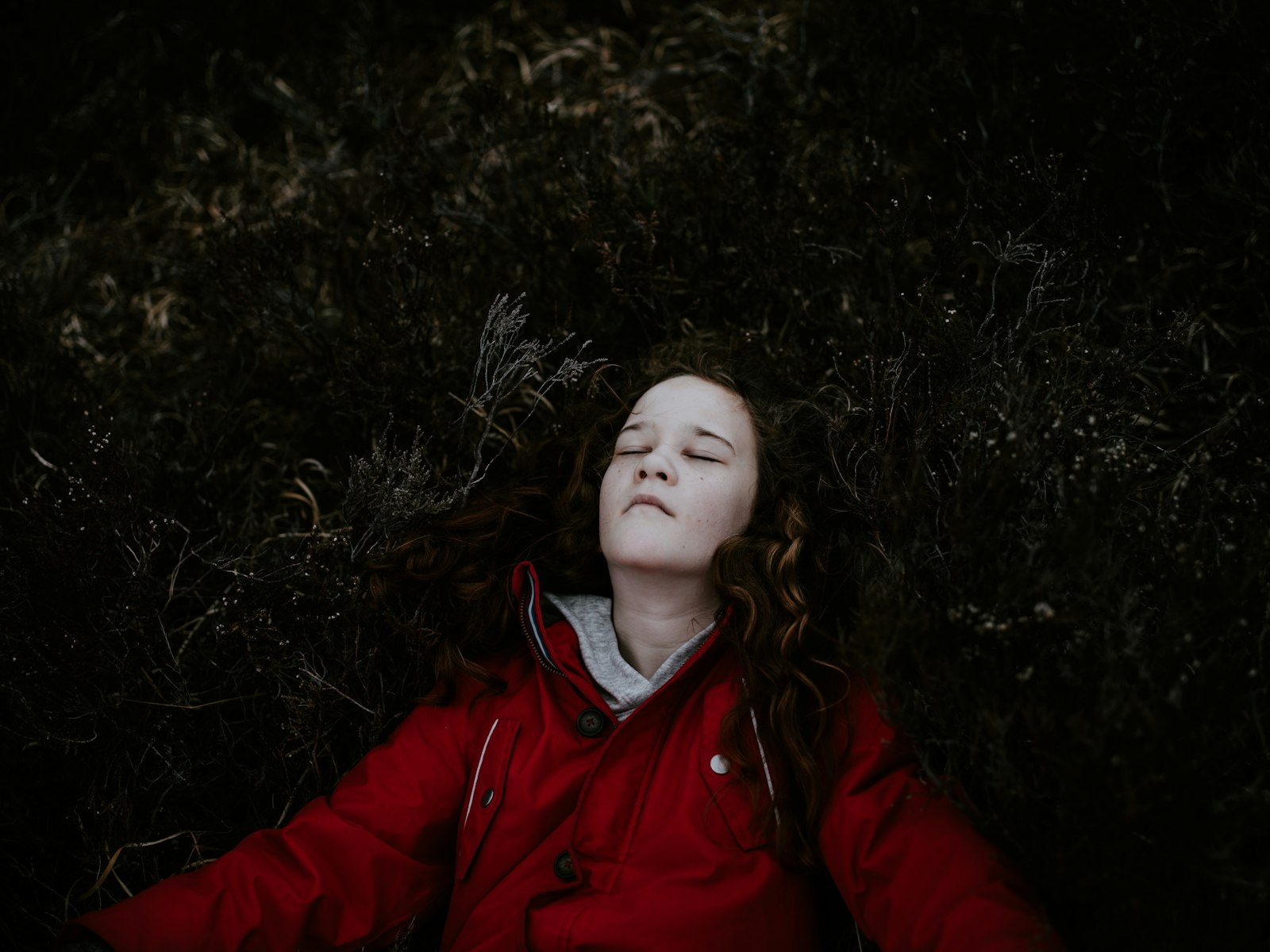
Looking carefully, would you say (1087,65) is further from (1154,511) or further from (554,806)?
(554,806)

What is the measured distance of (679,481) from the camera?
2.35 meters

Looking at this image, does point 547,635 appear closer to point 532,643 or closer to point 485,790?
point 532,643

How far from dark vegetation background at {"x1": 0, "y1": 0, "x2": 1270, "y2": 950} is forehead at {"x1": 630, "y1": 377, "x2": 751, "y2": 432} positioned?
338mm

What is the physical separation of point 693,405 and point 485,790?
3.88ft

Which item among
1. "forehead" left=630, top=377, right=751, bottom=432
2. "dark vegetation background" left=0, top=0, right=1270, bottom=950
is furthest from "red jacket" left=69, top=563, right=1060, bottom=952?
"forehead" left=630, top=377, right=751, bottom=432

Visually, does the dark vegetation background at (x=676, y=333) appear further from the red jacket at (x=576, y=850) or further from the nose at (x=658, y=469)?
the nose at (x=658, y=469)

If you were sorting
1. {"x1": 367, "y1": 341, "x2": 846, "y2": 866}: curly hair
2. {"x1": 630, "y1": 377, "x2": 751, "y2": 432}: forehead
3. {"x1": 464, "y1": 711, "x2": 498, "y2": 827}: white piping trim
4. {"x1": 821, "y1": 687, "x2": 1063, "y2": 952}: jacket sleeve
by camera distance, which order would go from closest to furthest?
{"x1": 821, "y1": 687, "x2": 1063, "y2": 952}: jacket sleeve
{"x1": 367, "y1": 341, "x2": 846, "y2": 866}: curly hair
{"x1": 464, "y1": 711, "x2": 498, "y2": 827}: white piping trim
{"x1": 630, "y1": 377, "x2": 751, "y2": 432}: forehead

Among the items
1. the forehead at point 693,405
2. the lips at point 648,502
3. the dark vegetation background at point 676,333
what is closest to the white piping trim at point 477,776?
the dark vegetation background at point 676,333

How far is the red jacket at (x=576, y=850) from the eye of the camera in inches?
78.4

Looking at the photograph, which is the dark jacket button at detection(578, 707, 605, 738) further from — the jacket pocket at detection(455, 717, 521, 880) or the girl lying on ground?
the jacket pocket at detection(455, 717, 521, 880)

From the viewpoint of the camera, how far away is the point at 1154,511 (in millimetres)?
2340

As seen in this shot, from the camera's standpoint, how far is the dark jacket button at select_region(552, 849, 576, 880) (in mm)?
2123

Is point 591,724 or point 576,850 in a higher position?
point 591,724

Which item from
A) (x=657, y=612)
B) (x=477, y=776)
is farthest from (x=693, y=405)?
(x=477, y=776)
